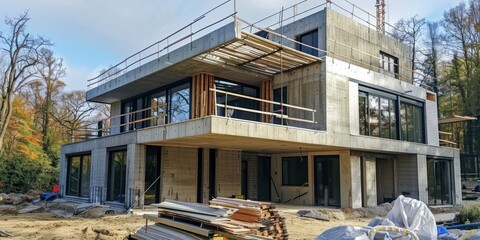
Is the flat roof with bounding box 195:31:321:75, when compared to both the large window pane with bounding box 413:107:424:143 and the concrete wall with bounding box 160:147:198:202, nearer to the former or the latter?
the concrete wall with bounding box 160:147:198:202

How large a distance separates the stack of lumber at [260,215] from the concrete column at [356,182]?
8934mm

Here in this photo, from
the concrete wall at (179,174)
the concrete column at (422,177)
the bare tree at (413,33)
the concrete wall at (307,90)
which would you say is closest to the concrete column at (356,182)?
the concrete wall at (307,90)

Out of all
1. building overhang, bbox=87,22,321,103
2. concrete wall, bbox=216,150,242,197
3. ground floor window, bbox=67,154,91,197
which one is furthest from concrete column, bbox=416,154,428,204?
ground floor window, bbox=67,154,91,197

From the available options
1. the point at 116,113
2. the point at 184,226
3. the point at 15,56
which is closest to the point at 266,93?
the point at 116,113

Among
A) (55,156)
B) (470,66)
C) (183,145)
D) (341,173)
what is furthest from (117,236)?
(470,66)

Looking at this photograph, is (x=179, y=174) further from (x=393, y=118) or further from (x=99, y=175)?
(x=393, y=118)

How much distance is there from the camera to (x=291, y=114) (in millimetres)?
16312

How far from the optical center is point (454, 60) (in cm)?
3550

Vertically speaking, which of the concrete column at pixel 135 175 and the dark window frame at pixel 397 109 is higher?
the dark window frame at pixel 397 109

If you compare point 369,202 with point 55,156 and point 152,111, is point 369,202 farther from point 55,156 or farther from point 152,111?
point 55,156

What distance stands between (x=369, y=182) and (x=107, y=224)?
1097cm

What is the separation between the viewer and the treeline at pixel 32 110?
1016 inches

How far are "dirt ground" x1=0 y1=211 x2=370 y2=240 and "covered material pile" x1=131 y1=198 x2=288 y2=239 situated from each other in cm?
226

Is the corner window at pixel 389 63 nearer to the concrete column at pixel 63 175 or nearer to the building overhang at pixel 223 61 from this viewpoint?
the building overhang at pixel 223 61
